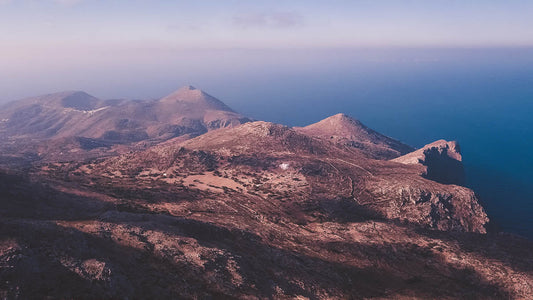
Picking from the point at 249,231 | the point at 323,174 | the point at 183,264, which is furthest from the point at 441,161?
the point at 183,264

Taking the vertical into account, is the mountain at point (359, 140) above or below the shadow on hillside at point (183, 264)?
below

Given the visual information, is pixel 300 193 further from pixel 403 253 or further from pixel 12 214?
pixel 12 214

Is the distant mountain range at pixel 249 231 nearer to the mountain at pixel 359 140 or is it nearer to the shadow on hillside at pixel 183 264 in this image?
the shadow on hillside at pixel 183 264

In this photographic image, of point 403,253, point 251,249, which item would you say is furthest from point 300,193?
point 251,249

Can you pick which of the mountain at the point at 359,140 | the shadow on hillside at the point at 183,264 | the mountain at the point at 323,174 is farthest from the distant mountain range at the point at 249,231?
the mountain at the point at 359,140

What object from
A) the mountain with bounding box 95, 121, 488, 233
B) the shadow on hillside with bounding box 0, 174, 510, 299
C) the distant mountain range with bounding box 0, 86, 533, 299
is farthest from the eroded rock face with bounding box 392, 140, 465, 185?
the shadow on hillside with bounding box 0, 174, 510, 299

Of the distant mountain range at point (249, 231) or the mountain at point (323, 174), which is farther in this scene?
the mountain at point (323, 174)
